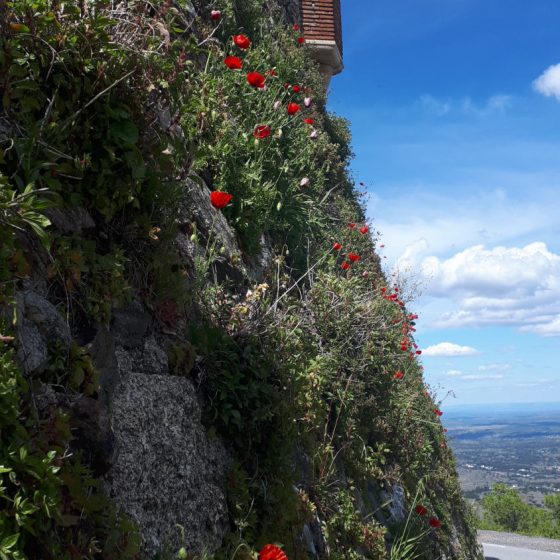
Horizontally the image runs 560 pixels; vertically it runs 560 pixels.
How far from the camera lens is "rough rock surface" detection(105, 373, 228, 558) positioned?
264cm

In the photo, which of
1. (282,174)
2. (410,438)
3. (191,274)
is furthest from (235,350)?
(410,438)

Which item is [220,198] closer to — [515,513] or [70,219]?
[70,219]

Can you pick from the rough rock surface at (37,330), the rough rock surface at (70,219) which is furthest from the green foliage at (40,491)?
the rough rock surface at (70,219)

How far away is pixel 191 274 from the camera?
404cm

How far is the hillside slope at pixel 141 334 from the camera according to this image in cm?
204

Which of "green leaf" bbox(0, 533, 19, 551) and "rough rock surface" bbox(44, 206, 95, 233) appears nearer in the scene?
"green leaf" bbox(0, 533, 19, 551)

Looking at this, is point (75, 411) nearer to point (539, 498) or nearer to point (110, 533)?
point (110, 533)

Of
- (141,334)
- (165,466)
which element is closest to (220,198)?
(141,334)

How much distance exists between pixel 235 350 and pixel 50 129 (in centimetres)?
182

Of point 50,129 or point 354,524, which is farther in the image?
point 354,524

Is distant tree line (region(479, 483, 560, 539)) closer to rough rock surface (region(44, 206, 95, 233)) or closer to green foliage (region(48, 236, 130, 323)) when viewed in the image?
green foliage (region(48, 236, 130, 323))

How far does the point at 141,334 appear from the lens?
3152 millimetres

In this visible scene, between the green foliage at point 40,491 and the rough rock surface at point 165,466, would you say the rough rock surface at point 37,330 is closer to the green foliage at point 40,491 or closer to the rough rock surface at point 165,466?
the green foliage at point 40,491

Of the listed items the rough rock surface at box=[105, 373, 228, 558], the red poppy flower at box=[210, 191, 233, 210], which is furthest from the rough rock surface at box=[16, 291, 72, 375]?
the red poppy flower at box=[210, 191, 233, 210]
